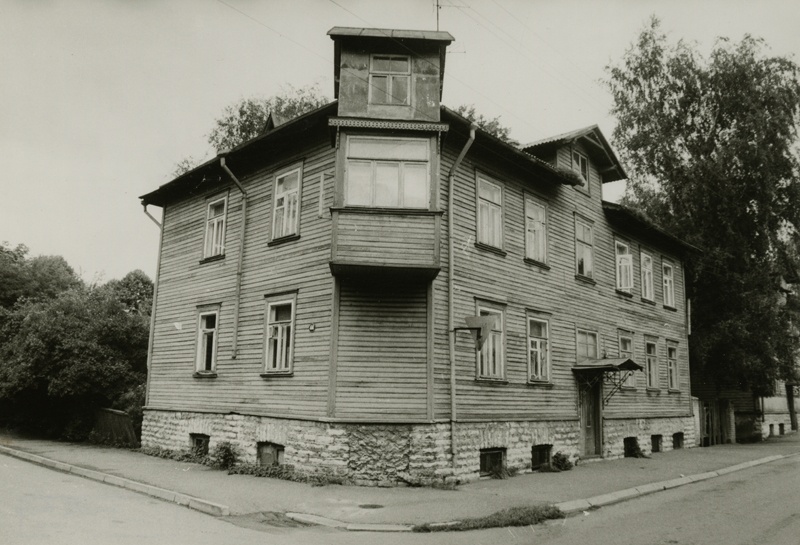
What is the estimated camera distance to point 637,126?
33094mm

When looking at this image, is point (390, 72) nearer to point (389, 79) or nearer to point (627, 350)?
point (389, 79)

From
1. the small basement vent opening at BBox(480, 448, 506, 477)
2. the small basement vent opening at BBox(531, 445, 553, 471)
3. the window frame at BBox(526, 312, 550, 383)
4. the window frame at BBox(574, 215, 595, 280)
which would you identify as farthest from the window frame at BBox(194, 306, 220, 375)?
the window frame at BBox(574, 215, 595, 280)

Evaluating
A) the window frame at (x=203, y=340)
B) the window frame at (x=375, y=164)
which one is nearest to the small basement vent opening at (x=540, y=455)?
the window frame at (x=375, y=164)

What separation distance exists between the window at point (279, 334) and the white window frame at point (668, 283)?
55.6 ft

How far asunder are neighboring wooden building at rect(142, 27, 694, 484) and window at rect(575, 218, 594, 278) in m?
0.08

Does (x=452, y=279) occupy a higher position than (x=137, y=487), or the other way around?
(x=452, y=279)

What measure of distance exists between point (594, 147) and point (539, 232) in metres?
4.67

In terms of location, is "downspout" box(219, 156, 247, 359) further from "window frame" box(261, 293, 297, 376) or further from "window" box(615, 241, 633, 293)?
"window" box(615, 241, 633, 293)

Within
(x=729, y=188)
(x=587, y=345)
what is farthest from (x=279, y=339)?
(x=729, y=188)

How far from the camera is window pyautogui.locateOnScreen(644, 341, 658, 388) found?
976 inches

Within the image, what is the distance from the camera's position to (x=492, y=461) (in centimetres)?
1645

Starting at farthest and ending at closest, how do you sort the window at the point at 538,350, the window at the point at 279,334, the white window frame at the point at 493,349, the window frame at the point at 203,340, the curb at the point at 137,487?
the window frame at the point at 203,340, the window at the point at 538,350, the white window frame at the point at 493,349, the window at the point at 279,334, the curb at the point at 137,487

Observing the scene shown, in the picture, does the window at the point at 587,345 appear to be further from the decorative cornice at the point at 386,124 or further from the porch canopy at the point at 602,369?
the decorative cornice at the point at 386,124

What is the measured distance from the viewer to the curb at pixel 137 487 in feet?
36.4
